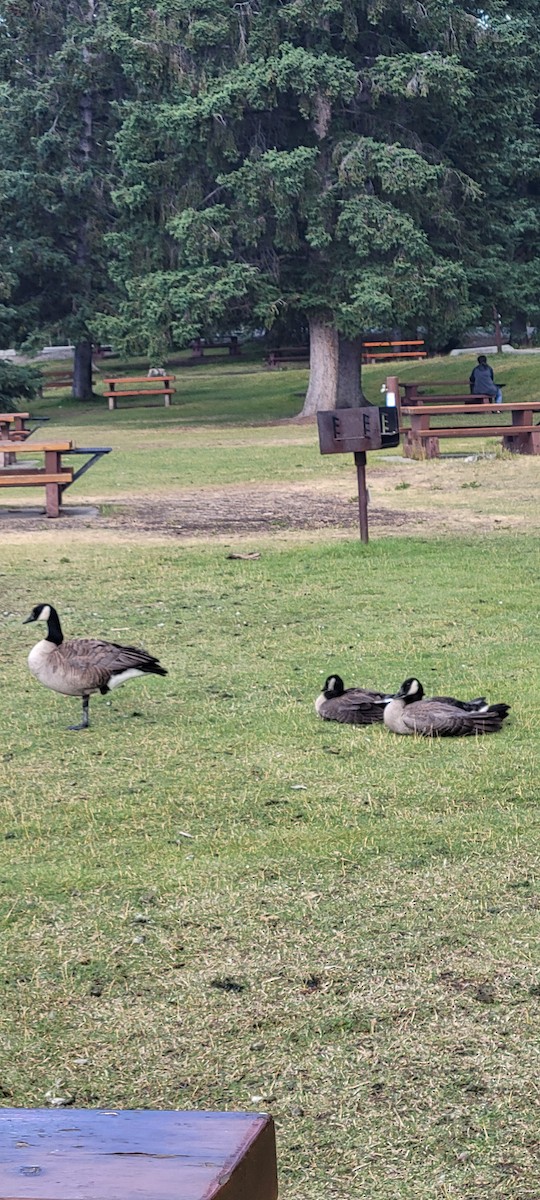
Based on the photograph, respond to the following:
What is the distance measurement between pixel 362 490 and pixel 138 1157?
10.8 metres

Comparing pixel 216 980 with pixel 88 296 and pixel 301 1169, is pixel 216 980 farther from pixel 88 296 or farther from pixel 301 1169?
pixel 88 296

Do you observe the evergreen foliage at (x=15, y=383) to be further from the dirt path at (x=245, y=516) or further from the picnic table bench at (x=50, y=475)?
the picnic table bench at (x=50, y=475)

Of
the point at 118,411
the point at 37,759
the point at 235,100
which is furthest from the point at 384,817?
the point at 118,411

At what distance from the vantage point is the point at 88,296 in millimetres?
36938

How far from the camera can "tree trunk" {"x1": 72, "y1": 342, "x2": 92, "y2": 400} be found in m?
39.4

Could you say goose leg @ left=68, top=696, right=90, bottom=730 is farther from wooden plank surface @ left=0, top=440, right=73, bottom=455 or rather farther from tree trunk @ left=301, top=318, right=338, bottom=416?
tree trunk @ left=301, top=318, right=338, bottom=416

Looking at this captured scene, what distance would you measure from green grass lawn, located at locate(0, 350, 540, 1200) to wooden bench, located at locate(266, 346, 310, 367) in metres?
37.2

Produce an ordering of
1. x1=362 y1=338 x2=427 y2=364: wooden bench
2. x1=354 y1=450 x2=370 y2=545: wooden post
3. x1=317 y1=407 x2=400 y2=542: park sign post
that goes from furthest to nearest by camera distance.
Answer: x1=362 y1=338 x2=427 y2=364: wooden bench → x1=354 y1=450 x2=370 y2=545: wooden post → x1=317 y1=407 x2=400 y2=542: park sign post

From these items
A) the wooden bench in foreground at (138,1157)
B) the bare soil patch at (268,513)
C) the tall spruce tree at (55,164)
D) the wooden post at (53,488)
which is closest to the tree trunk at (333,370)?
the tall spruce tree at (55,164)

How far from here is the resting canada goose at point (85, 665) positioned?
671cm

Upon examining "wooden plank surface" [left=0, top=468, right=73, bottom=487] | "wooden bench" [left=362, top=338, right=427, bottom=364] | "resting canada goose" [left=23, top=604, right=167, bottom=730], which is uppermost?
"wooden bench" [left=362, top=338, right=427, bottom=364]

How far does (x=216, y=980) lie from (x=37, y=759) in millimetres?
2563

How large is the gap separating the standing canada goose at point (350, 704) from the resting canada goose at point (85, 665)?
788mm

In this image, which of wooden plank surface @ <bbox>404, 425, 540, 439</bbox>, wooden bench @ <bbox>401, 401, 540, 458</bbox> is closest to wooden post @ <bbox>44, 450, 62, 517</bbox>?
wooden plank surface @ <bbox>404, 425, 540, 439</bbox>
